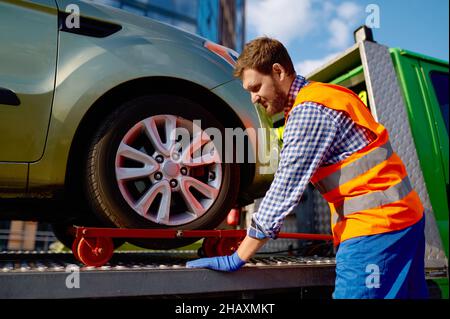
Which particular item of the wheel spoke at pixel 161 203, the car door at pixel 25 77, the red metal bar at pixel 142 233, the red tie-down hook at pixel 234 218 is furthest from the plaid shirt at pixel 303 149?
the red tie-down hook at pixel 234 218

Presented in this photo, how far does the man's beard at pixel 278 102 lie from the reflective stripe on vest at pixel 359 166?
0.34m

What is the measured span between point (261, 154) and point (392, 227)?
834 millimetres

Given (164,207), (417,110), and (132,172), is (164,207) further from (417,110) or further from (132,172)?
(417,110)

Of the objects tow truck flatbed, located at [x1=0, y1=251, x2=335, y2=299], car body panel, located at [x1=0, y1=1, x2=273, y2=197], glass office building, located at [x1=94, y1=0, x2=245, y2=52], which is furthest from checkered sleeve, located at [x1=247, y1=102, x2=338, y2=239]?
glass office building, located at [x1=94, y1=0, x2=245, y2=52]

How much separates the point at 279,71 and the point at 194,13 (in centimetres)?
1463

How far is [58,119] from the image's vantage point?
1.69 meters

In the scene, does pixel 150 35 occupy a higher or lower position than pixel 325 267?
higher

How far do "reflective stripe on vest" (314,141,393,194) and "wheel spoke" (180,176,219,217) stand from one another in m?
0.63

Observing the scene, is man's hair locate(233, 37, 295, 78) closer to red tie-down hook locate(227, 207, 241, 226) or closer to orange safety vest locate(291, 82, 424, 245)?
orange safety vest locate(291, 82, 424, 245)

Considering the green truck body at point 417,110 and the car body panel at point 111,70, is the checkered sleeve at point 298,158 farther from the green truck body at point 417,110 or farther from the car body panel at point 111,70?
the green truck body at point 417,110

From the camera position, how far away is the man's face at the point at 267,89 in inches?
61.3

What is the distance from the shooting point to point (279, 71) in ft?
5.09
